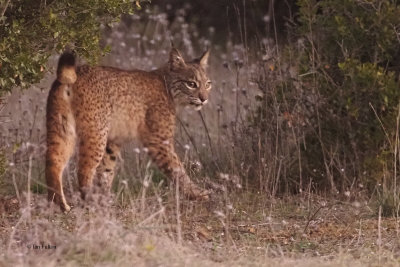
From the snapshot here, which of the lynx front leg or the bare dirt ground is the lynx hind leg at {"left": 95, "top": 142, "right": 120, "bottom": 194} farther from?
the bare dirt ground

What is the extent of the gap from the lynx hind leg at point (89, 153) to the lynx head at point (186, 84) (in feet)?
3.59

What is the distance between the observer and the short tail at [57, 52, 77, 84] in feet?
23.2

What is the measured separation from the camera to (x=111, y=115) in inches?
300

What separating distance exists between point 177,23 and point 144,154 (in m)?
6.12

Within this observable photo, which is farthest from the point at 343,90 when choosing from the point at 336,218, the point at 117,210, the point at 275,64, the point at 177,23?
the point at 177,23

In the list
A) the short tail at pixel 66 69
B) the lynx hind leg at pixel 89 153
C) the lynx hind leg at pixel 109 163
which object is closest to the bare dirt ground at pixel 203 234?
the lynx hind leg at pixel 89 153

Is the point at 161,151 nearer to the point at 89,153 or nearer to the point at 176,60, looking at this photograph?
the point at 89,153

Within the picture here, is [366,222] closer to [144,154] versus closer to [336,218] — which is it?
[336,218]

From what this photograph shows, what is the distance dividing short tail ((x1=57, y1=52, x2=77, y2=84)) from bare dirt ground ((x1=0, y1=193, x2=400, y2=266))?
3.02 feet

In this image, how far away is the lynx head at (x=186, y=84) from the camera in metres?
8.34

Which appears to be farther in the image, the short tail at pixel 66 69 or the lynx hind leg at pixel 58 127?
the lynx hind leg at pixel 58 127

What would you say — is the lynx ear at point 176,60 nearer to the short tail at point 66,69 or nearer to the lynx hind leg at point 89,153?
the lynx hind leg at point 89,153

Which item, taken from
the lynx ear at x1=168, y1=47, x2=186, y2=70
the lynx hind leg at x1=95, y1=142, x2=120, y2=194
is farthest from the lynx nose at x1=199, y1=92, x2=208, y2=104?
the lynx hind leg at x1=95, y1=142, x2=120, y2=194

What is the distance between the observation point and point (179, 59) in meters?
8.42
